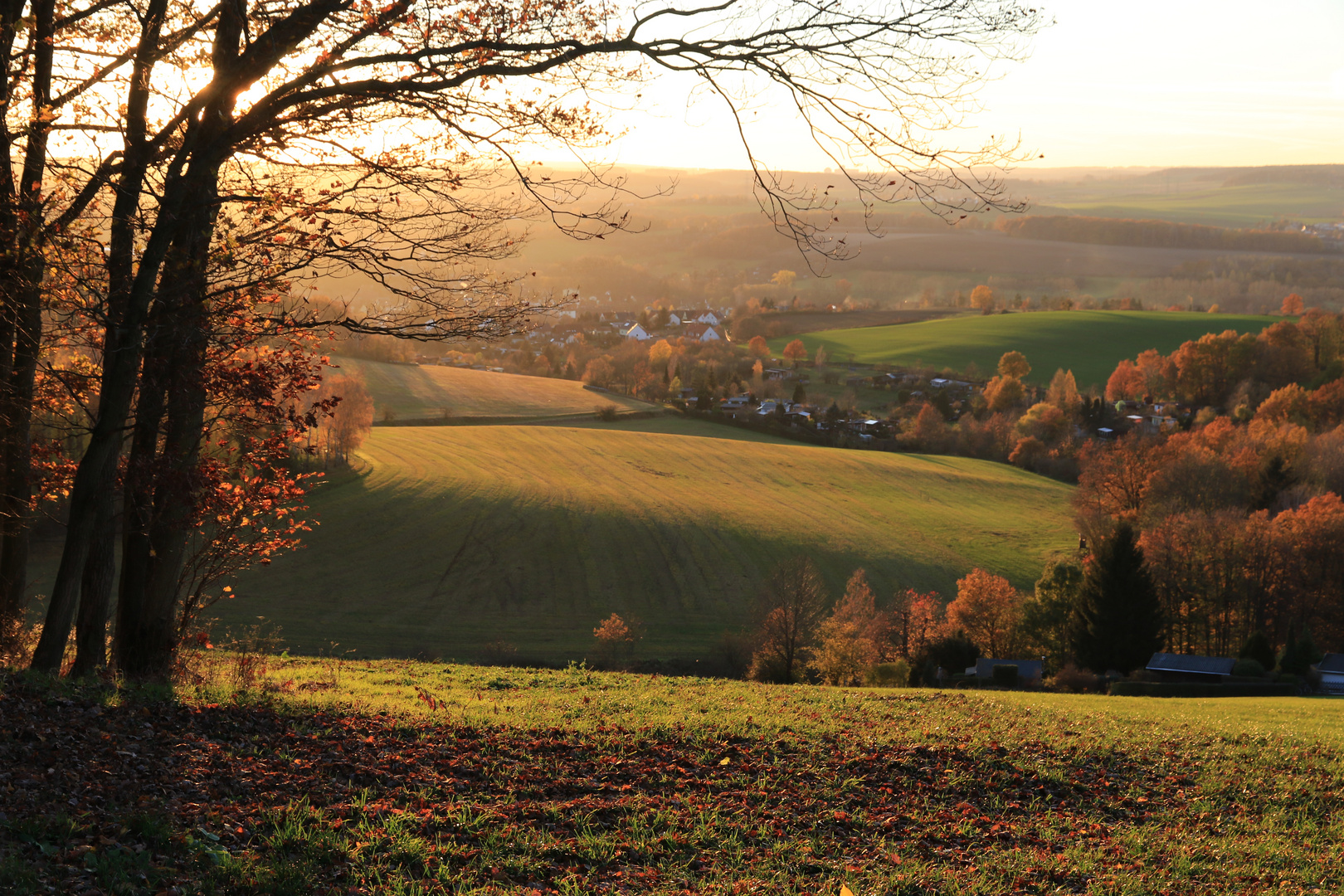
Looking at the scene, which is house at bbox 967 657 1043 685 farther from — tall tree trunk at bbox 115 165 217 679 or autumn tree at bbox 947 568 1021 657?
tall tree trunk at bbox 115 165 217 679

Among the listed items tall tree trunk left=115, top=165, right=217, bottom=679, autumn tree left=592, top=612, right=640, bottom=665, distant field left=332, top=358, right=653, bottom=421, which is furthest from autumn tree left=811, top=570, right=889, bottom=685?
distant field left=332, top=358, right=653, bottom=421

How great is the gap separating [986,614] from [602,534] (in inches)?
870

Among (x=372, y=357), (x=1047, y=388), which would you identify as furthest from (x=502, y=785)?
(x=1047, y=388)

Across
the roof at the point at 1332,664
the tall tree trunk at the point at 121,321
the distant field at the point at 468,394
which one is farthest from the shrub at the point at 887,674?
the distant field at the point at 468,394

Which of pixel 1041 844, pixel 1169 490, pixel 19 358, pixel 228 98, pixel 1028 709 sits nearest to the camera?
pixel 1041 844

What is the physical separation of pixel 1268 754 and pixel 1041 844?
5.15m

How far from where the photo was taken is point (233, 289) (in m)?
9.49

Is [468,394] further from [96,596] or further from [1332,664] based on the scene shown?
[96,596]

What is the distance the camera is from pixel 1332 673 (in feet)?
132

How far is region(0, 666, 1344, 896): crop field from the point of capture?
5789mm

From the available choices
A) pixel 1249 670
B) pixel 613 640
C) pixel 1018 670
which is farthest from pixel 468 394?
pixel 1249 670

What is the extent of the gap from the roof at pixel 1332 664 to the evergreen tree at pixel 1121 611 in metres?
6.57

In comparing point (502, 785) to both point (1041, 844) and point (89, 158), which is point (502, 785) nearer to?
point (1041, 844)

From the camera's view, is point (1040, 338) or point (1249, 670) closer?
point (1249, 670)
